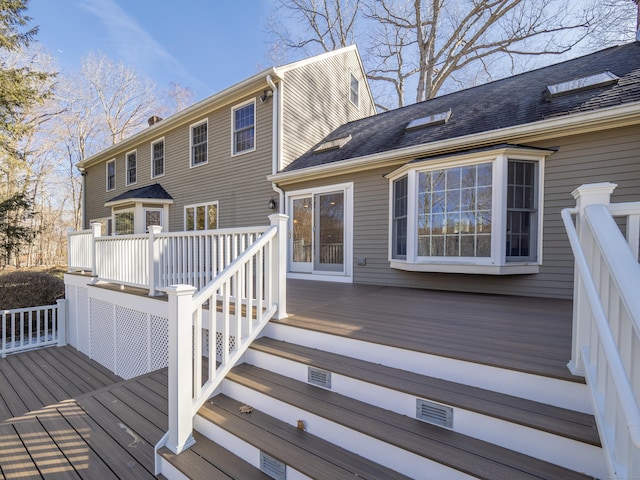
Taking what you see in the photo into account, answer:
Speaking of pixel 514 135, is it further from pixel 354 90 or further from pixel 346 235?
pixel 354 90

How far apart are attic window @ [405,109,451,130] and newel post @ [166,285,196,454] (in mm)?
5684

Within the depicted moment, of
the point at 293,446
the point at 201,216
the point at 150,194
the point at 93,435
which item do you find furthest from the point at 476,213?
the point at 150,194

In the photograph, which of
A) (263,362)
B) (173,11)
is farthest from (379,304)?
(173,11)

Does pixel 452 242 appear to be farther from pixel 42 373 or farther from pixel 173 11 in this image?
pixel 173 11

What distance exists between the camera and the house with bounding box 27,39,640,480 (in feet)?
5.19

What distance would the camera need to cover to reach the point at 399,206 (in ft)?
18.6

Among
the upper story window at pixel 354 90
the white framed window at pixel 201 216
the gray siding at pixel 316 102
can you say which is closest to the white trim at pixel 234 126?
the gray siding at pixel 316 102

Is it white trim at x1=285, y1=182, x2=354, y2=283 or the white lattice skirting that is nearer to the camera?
the white lattice skirting

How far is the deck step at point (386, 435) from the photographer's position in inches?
59.2

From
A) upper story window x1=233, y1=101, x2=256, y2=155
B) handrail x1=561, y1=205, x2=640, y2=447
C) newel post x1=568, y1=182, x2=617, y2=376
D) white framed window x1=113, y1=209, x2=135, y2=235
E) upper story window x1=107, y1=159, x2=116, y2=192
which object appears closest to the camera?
handrail x1=561, y1=205, x2=640, y2=447

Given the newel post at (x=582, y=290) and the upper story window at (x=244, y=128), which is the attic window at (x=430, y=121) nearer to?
the upper story window at (x=244, y=128)

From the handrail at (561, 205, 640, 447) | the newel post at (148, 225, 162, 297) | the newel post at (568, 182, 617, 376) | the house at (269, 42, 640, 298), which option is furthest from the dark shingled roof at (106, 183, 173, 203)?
the handrail at (561, 205, 640, 447)

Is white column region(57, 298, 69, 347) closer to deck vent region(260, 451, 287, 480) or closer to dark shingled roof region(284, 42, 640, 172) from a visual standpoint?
dark shingled roof region(284, 42, 640, 172)

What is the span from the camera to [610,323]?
4.67 ft
